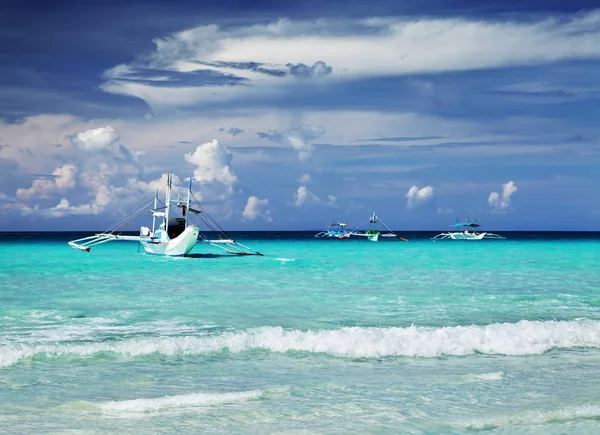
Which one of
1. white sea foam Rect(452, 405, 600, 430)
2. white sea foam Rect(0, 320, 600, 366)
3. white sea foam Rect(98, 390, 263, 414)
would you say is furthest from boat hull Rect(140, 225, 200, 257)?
white sea foam Rect(452, 405, 600, 430)

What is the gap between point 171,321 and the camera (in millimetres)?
18516

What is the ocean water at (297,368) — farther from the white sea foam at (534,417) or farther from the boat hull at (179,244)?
the boat hull at (179,244)

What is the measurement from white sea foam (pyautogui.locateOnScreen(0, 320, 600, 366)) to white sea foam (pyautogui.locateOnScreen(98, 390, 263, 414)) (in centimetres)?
340

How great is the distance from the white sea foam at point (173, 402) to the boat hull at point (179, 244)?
49.7 meters

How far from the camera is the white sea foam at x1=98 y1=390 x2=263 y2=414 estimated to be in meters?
8.80

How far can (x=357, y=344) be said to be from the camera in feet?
42.8

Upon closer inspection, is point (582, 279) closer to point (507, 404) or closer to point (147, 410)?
point (507, 404)

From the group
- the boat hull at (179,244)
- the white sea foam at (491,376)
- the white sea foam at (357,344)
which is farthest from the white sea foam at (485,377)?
the boat hull at (179,244)

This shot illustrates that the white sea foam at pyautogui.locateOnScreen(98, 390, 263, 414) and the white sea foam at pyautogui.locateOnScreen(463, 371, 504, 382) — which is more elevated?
the white sea foam at pyautogui.locateOnScreen(463, 371, 504, 382)

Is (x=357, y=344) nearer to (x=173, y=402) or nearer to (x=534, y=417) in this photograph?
(x=534, y=417)

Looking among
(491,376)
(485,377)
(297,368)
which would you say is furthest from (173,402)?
(491,376)

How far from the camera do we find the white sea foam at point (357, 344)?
41.7 feet

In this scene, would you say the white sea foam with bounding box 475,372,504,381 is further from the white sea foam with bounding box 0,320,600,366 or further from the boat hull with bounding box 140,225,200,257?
the boat hull with bounding box 140,225,200,257

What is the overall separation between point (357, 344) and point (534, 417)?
502cm
